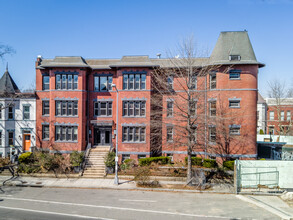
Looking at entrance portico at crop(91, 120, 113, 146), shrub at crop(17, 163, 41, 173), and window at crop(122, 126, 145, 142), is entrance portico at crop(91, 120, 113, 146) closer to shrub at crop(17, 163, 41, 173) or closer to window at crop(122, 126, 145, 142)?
window at crop(122, 126, 145, 142)

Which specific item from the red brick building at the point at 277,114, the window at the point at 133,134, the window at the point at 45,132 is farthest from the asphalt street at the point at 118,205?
the red brick building at the point at 277,114

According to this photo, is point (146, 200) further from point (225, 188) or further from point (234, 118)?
point (234, 118)

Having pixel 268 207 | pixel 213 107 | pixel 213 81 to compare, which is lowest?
pixel 268 207

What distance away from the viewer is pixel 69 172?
2091 centimetres

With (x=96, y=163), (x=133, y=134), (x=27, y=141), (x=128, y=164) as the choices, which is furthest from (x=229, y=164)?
(x=27, y=141)

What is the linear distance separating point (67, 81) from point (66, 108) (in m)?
3.16

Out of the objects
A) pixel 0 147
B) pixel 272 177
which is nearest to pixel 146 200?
pixel 272 177

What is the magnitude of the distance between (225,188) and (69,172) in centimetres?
1463

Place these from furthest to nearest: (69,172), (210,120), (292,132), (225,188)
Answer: (292,132)
(69,172)
(210,120)
(225,188)

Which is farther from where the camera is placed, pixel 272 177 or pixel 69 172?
pixel 69 172

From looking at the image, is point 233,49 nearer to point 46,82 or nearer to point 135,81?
point 135,81

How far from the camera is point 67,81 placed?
969 inches

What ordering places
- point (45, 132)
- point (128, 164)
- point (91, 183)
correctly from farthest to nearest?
point (45, 132) → point (128, 164) → point (91, 183)

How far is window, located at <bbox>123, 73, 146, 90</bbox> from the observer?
24.2 meters
